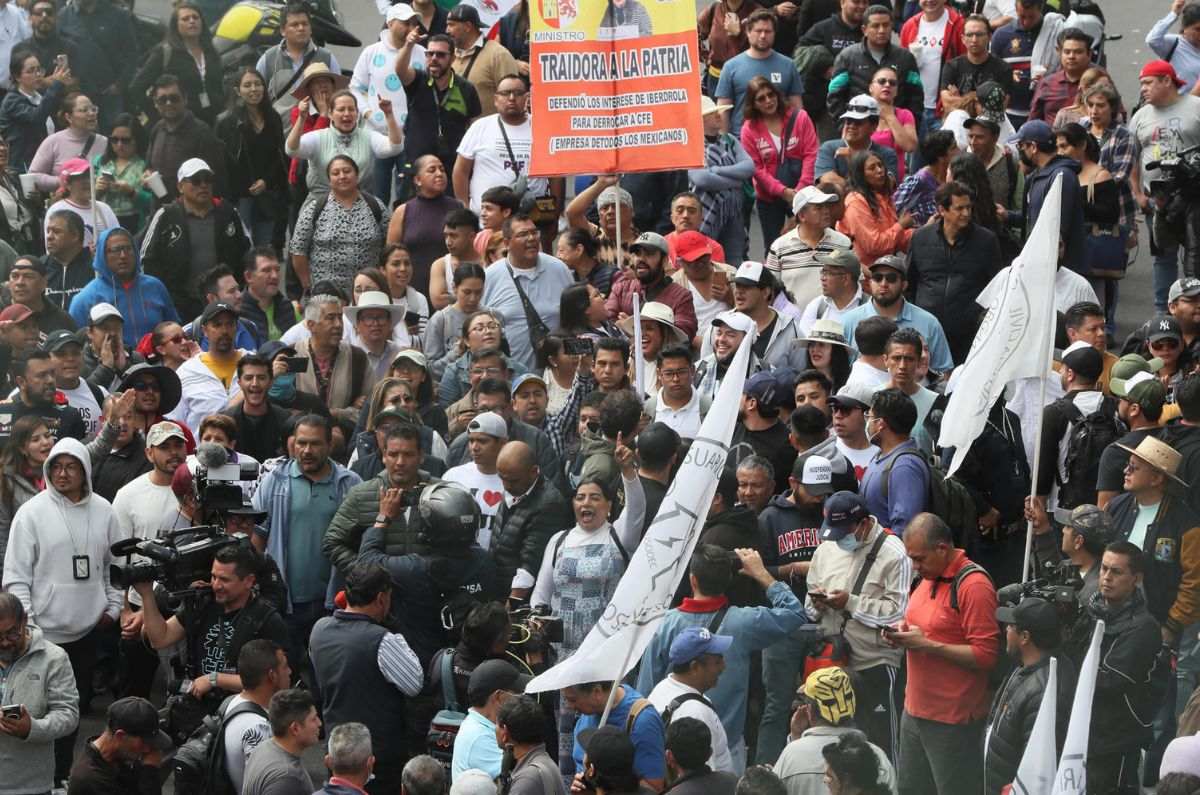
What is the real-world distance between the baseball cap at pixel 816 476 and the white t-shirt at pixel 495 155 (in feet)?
18.5

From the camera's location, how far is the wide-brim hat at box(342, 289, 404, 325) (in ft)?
44.2

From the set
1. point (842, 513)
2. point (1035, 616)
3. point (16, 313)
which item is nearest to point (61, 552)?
point (16, 313)

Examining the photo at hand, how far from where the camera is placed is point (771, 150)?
16.5 meters

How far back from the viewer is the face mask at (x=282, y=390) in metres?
12.9

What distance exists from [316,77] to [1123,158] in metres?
6.04

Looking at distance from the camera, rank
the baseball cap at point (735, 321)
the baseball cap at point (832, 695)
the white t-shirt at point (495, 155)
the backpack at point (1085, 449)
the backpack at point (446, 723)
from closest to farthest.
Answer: the baseball cap at point (832, 695) < the backpack at point (446, 723) < the backpack at point (1085, 449) < the baseball cap at point (735, 321) < the white t-shirt at point (495, 155)

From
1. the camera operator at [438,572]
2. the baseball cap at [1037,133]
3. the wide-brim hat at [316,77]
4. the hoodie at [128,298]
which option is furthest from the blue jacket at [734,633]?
the wide-brim hat at [316,77]

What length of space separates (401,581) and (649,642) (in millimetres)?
1593

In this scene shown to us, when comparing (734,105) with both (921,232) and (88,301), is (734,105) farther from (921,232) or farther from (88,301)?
(88,301)

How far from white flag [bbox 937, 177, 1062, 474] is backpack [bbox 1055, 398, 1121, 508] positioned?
142 cm

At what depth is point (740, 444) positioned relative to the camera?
11.5m

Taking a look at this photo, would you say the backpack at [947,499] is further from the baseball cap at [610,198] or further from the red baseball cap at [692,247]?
the baseball cap at [610,198]

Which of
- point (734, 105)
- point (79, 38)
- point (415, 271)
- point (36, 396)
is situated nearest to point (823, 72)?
point (734, 105)

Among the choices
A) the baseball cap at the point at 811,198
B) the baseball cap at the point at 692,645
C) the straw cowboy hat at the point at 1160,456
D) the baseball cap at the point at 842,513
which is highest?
the baseball cap at the point at 811,198
